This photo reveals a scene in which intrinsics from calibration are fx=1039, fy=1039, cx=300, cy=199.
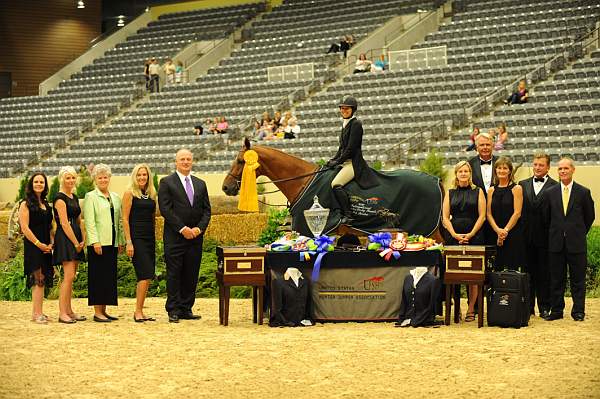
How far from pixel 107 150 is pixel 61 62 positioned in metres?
10.7

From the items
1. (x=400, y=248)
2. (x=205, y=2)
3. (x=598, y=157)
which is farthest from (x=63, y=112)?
(x=400, y=248)

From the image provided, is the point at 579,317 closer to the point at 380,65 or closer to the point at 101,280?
the point at 101,280

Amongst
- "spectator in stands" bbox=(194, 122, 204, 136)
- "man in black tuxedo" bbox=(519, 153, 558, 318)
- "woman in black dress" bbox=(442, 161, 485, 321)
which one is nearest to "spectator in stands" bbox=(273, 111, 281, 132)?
"spectator in stands" bbox=(194, 122, 204, 136)

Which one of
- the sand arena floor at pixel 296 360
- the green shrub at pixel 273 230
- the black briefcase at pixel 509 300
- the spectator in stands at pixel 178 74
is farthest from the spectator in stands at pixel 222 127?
the black briefcase at pixel 509 300

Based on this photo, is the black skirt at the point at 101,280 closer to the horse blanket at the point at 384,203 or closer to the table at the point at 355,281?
the table at the point at 355,281

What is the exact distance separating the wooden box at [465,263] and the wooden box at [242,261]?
1.89 metres

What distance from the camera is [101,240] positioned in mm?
10883

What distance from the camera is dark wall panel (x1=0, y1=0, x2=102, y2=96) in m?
38.7

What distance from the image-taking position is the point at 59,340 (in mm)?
9648

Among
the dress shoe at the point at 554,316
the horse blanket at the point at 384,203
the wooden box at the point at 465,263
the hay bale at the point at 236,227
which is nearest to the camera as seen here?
the wooden box at the point at 465,263

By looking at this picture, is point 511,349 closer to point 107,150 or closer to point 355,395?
point 355,395

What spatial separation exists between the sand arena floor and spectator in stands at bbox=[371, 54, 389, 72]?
18.7 metres

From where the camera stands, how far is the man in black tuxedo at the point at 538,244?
11.0 metres

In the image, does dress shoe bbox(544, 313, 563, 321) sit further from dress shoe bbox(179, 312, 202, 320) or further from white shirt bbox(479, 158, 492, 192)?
dress shoe bbox(179, 312, 202, 320)
